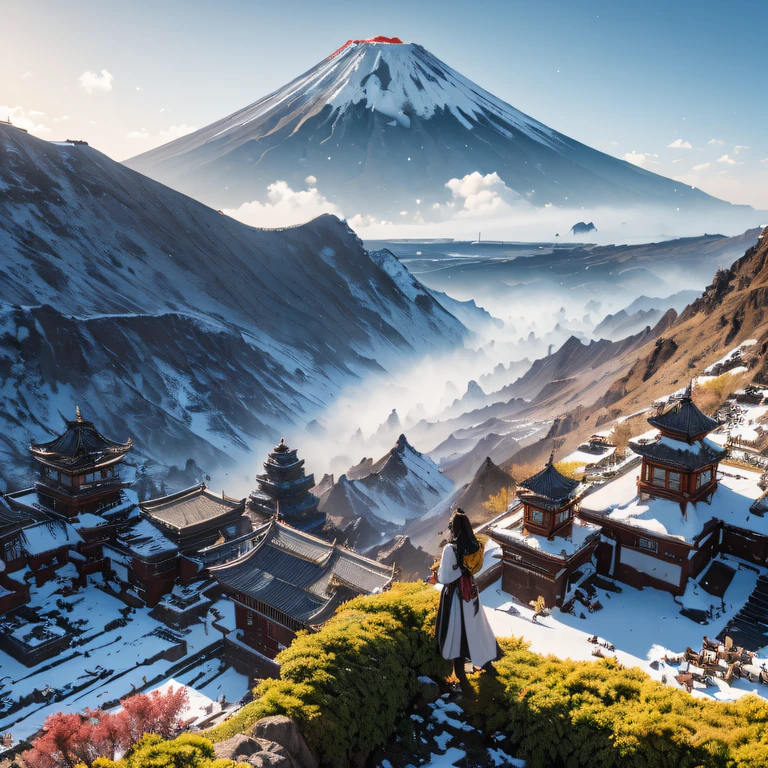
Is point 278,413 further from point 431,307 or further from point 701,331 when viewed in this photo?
point 431,307

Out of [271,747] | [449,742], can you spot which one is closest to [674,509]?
[449,742]

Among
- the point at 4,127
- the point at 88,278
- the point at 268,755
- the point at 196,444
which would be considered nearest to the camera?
the point at 268,755

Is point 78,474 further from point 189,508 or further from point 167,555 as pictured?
point 167,555

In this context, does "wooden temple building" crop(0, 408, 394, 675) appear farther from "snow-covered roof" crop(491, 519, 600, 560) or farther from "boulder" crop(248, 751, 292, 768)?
"boulder" crop(248, 751, 292, 768)

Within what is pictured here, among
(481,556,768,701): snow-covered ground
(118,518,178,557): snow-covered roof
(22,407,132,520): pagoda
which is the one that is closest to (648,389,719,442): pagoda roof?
(481,556,768,701): snow-covered ground

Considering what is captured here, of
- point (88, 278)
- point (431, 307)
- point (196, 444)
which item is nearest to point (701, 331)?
point (196, 444)

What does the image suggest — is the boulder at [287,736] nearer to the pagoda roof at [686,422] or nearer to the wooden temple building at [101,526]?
the pagoda roof at [686,422]

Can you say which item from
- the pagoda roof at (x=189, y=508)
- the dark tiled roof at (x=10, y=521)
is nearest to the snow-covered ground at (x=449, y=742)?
the pagoda roof at (x=189, y=508)

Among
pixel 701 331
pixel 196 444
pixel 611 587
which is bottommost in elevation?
pixel 196 444
